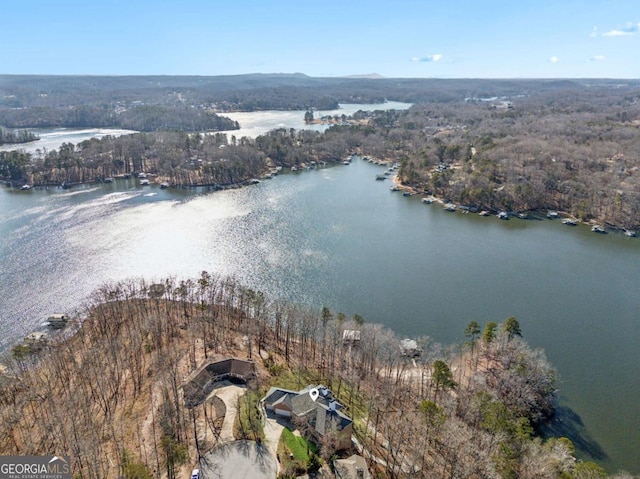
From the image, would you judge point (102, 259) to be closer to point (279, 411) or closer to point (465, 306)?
point (279, 411)

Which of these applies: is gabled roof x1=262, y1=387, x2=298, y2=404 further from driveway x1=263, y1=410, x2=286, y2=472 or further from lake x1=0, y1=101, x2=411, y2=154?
lake x1=0, y1=101, x2=411, y2=154

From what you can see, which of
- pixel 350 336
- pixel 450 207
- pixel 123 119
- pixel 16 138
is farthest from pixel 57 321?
pixel 123 119

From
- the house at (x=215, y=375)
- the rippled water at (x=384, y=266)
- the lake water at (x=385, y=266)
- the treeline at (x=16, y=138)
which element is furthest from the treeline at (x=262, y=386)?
the treeline at (x=16, y=138)

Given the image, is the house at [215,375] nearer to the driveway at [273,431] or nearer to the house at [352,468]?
the driveway at [273,431]

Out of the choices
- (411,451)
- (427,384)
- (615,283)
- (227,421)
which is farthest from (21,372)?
(615,283)

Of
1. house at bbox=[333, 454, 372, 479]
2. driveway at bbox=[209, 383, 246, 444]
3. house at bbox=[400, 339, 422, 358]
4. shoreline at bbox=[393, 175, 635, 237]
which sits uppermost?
shoreline at bbox=[393, 175, 635, 237]

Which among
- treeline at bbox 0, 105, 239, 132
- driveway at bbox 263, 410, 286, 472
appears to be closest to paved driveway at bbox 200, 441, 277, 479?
driveway at bbox 263, 410, 286, 472
